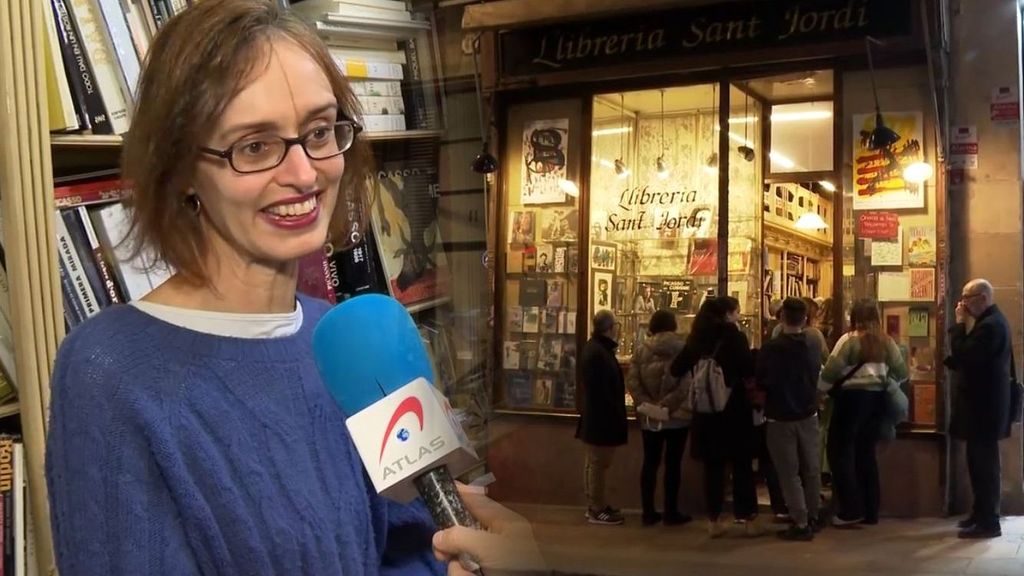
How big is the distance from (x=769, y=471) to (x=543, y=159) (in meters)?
0.21

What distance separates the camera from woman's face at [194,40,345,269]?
0.64 metres

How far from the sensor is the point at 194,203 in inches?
27.6

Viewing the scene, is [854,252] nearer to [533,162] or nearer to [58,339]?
[533,162]

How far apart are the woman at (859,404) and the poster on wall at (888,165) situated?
0.16ft

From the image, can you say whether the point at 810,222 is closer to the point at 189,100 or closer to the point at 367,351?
the point at 367,351

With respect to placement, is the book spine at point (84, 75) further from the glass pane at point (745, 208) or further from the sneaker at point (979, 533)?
the sneaker at point (979, 533)

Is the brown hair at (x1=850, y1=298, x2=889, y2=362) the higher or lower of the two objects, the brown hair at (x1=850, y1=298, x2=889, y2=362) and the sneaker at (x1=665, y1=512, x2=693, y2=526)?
the higher

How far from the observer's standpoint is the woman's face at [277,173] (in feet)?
2.11

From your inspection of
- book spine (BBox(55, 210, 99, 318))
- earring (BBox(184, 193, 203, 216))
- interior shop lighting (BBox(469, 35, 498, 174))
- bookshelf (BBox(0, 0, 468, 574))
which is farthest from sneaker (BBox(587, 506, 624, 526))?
book spine (BBox(55, 210, 99, 318))

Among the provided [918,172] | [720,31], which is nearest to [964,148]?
[918,172]

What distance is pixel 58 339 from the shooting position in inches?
40.2

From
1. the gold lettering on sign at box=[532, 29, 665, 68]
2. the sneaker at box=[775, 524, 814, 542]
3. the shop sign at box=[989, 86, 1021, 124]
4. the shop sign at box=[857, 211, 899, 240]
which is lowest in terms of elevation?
the sneaker at box=[775, 524, 814, 542]

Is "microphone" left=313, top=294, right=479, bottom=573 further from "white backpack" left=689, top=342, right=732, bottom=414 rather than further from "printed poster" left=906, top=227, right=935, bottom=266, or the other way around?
"printed poster" left=906, top=227, right=935, bottom=266

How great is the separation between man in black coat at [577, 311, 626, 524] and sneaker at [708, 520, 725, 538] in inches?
2.6
